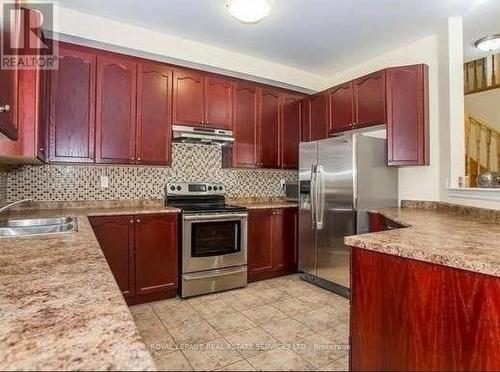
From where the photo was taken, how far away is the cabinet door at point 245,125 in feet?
11.4

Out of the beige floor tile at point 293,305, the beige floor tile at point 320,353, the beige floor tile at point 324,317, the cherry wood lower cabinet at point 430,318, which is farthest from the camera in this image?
the beige floor tile at point 293,305

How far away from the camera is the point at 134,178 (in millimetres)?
3176

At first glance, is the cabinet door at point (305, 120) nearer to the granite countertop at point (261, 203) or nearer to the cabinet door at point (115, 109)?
the granite countertop at point (261, 203)

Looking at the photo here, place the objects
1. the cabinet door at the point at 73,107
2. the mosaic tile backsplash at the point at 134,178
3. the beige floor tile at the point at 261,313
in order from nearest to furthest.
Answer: the beige floor tile at the point at 261,313, the cabinet door at the point at 73,107, the mosaic tile backsplash at the point at 134,178

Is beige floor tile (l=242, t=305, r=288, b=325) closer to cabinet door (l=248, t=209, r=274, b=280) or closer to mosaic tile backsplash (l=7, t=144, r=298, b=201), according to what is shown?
cabinet door (l=248, t=209, r=274, b=280)

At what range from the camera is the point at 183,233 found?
Result: 2854mm

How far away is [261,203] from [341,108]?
4.60 feet

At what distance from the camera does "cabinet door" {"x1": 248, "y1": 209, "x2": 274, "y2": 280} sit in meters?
3.30

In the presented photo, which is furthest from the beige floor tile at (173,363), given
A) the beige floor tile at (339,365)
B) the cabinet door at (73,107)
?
the cabinet door at (73,107)

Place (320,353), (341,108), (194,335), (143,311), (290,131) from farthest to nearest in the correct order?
(290,131) → (341,108) → (143,311) → (194,335) → (320,353)

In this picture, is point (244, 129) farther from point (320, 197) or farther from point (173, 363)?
point (173, 363)

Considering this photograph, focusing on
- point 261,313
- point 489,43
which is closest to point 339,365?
point 261,313

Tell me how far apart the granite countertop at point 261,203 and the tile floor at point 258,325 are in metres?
0.80

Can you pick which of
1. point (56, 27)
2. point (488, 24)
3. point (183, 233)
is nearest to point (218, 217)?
point (183, 233)
